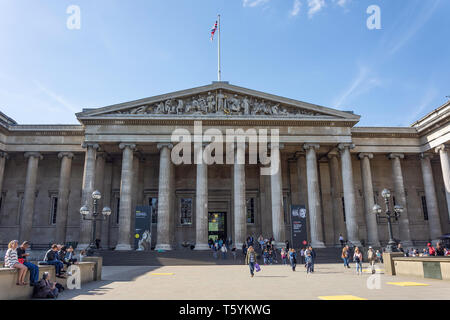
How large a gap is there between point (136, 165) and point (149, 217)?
8.03 meters

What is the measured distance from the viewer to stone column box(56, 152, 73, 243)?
3438cm

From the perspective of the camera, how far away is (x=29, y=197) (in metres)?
35.0

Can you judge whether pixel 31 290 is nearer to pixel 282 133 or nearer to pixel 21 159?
pixel 282 133

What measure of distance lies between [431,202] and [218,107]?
965 inches

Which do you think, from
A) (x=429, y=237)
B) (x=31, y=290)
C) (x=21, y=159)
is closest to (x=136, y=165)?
(x=21, y=159)

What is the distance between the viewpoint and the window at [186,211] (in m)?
39.4

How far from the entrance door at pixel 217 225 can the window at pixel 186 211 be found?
2396 mm

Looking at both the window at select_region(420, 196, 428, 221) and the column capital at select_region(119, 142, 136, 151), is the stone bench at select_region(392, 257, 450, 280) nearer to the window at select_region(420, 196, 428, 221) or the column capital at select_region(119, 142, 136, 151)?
the column capital at select_region(119, 142, 136, 151)

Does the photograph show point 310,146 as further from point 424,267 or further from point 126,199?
point 424,267

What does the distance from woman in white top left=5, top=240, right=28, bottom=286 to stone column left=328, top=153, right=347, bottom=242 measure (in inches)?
1231

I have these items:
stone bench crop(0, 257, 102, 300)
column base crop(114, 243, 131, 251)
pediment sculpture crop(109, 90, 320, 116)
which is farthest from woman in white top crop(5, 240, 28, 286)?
pediment sculpture crop(109, 90, 320, 116)

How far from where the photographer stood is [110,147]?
→ 3522cm

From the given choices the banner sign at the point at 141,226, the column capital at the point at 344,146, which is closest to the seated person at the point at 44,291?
the banner sign at the point at 141,226

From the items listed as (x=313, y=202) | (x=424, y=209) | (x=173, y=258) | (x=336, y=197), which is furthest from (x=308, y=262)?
(x=424, y=209)
